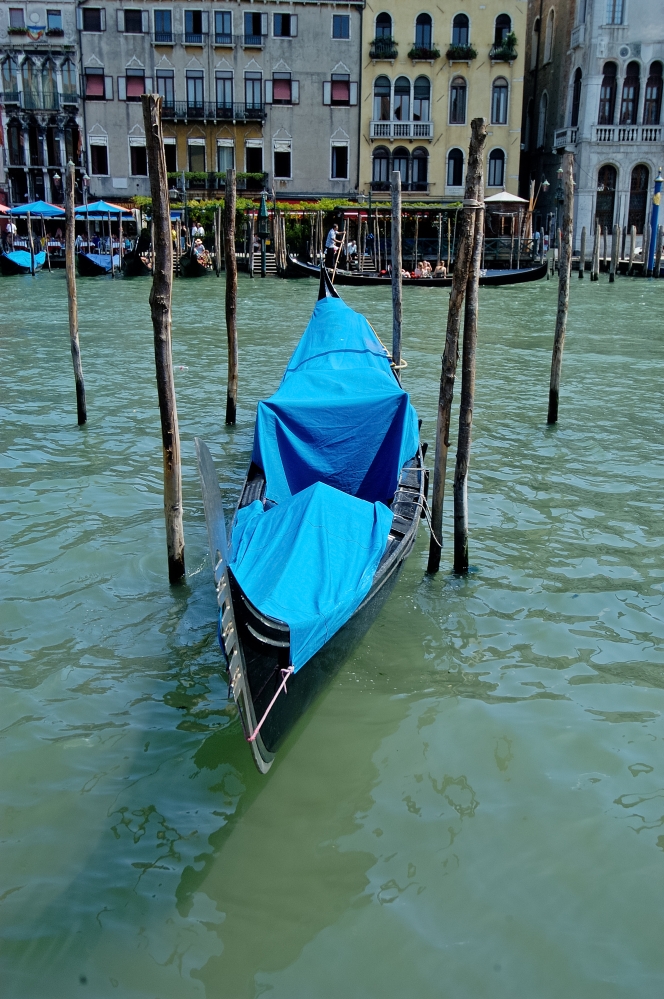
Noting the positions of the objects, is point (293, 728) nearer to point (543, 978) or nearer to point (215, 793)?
point (215, 793)

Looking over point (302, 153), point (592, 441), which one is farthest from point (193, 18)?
point (592, 441)

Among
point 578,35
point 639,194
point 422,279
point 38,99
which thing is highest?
point 578,35

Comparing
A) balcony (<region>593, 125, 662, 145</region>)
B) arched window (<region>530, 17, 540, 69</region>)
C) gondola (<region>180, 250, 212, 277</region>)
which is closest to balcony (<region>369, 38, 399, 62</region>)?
balcony (<region>593, 125, 662, 145</region>)

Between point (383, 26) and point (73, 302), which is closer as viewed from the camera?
point (73, 302)

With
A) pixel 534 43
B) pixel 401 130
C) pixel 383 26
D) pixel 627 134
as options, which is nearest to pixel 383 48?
pixel 383 26

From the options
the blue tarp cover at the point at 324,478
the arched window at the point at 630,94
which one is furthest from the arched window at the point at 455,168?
the blue tarp cover at the point at 324,478

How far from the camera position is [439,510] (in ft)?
14.6

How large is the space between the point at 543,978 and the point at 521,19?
31.1 m

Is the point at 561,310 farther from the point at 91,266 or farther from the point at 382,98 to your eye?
the point at 382,98

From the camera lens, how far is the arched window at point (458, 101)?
93.9 feet

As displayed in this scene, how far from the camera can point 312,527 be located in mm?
3465

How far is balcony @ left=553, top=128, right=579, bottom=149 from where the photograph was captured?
2842 cm

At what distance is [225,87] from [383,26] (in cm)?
529

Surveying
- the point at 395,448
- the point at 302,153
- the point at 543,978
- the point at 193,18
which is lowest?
the point at 543,978
